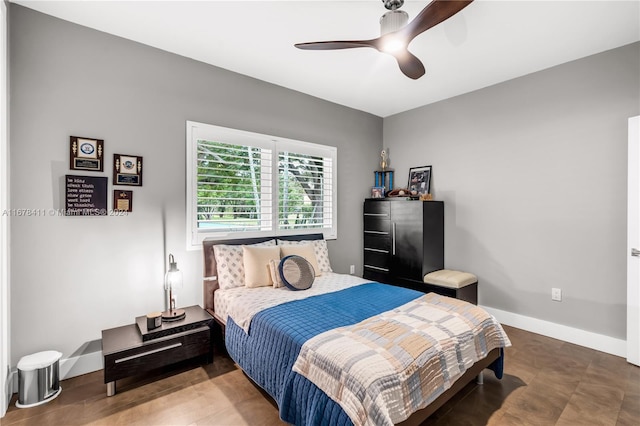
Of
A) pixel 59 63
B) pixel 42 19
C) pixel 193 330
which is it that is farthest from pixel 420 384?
pixel 42 19

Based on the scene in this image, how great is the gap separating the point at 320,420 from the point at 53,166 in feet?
8.60

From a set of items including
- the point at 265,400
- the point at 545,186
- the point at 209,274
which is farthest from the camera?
the point at 545,186

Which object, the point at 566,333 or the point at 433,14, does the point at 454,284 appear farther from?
the point at 433,14

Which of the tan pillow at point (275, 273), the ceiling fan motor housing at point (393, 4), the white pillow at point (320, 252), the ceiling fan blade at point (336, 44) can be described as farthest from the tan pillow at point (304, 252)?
the ceiling fan motor housing at point (393, 4)

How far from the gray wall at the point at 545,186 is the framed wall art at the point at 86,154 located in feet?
12.6

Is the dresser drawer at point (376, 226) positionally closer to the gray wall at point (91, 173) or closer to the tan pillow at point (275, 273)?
the tan pillow at point (275, 273)

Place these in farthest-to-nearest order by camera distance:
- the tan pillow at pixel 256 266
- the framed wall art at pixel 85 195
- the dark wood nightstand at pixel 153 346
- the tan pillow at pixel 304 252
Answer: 1. the tan pillow at pixel 304 252
2. the tan pillow at pixel 256 266
3. the framed wall art at pixel 85 195
4. the dark wood nightstand at pixel 153 346

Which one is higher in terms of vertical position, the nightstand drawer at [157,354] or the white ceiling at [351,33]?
the white ceiling at [351,33]

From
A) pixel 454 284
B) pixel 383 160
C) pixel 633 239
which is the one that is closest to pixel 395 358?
pixel 454 284

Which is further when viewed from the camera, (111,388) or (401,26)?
(111,388)

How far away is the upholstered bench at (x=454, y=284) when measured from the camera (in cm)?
349

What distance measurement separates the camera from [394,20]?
6.71 feet

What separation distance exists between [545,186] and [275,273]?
9.78 ft

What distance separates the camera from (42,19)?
2330 mm
